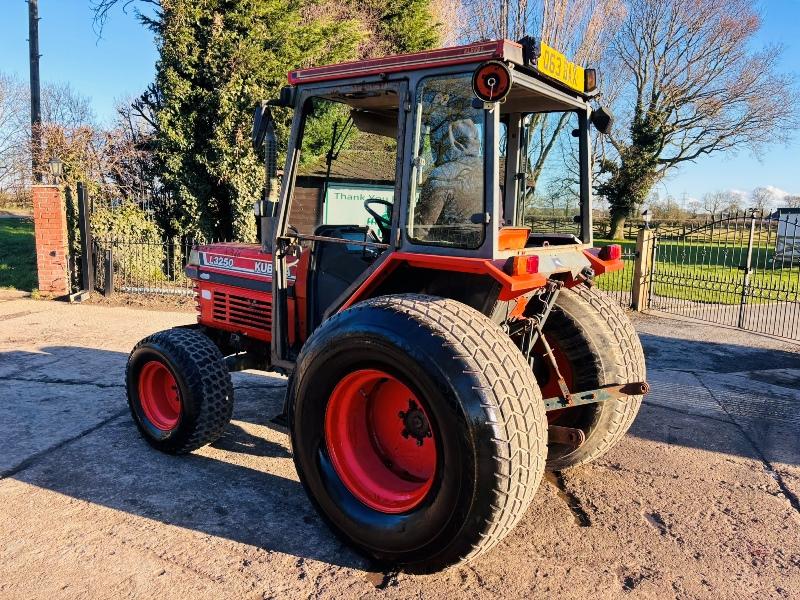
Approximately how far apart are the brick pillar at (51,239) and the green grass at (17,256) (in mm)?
802

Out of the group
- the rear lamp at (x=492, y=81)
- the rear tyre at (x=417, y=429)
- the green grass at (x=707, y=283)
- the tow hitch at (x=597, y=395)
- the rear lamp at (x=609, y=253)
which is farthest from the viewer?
the green grass at (x=707, y=283)

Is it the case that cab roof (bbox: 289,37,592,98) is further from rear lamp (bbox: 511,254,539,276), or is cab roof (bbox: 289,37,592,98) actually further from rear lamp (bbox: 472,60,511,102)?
rear lamp (bbox: 511,254,539,276)

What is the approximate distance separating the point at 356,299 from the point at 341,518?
3.68 ft

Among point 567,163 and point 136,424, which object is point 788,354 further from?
point 136,424

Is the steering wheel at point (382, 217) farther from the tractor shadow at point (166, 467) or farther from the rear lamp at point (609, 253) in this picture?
the tractor shadow at point (166, 467)

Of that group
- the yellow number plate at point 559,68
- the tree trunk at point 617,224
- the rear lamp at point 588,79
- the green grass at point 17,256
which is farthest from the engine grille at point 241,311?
the tree trunk at point 617,224

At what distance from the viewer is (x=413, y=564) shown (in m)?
2.73

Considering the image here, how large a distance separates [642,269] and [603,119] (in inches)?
292

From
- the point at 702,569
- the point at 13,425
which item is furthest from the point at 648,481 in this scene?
the point at 13,425

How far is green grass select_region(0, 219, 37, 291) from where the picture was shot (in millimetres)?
11202

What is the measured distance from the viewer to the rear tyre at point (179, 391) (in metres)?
3.88

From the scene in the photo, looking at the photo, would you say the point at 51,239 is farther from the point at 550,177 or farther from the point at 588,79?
the point at 588,79

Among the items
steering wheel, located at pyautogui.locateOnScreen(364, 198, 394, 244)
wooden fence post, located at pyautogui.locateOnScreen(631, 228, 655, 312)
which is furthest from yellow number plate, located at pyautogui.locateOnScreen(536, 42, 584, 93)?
wooden fence post, located at pyautogui.locateOnScreen(631, 228, 655, 312)

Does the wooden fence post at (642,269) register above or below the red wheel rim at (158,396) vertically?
above
